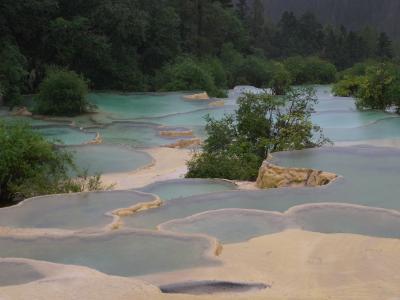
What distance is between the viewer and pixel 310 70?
31125mm

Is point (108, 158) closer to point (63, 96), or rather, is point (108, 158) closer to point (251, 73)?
point (63, 96)

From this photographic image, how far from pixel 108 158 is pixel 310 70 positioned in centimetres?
2032

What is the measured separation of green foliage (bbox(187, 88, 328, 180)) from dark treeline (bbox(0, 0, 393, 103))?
10670mm

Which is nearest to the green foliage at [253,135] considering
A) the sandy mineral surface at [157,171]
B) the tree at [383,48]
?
the sandy mineral surface at [157,171]

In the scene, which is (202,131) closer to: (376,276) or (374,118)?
(374,118)

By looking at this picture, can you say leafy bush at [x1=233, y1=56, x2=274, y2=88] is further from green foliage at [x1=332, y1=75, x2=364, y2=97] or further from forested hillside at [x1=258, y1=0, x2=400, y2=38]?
forested hillside at [x1=258, y1=0, x2=400, y2=38]

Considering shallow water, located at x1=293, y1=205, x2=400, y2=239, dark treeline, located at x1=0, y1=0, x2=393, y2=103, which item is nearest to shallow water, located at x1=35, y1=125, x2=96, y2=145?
dark treeline, located at x1=0, y1=0, x2=393, y2=103

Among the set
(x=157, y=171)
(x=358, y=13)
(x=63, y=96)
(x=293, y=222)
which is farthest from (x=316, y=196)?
(x=358, y=13)

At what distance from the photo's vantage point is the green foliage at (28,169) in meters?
8.34

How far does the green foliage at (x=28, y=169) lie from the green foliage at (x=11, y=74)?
35.5ft

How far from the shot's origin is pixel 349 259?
197 inches

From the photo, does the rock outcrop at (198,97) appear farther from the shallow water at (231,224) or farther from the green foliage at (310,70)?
the shallow water at (231,224)

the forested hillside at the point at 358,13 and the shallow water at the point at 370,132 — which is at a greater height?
the forested hillside at the point at 358,13

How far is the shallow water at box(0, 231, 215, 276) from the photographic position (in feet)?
16.0
